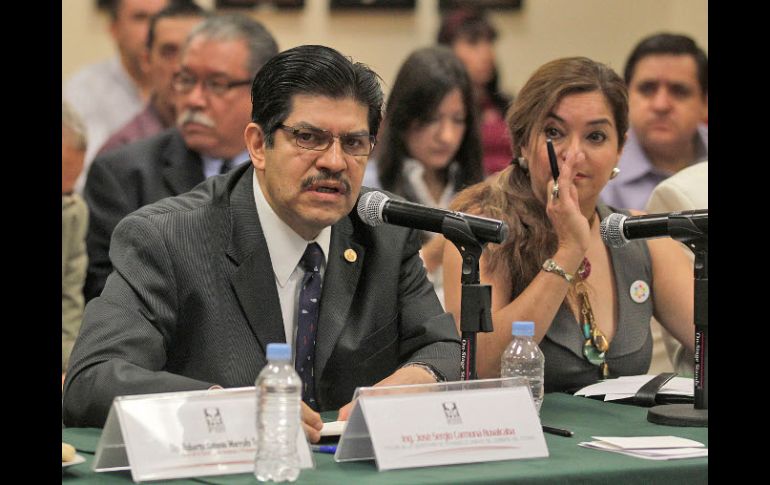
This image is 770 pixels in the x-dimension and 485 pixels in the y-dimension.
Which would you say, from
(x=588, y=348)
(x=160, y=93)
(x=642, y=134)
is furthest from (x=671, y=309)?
(x=160, y=93)

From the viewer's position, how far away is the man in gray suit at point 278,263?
251 cm

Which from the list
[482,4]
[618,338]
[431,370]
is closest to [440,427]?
[431,370]

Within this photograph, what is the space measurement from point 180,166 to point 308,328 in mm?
2181

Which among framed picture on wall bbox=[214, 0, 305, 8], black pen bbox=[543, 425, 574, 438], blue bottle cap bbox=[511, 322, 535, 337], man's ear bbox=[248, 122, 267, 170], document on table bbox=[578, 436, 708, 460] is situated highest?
framed picture on wall bbox=[214, 0, 305, 8]

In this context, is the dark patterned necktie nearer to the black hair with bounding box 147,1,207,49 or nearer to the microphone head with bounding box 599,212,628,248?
the microphone head with bounding box 599,212,628,248

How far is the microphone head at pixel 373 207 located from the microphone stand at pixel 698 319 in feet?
2.00

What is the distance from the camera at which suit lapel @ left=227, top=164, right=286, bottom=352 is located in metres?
2.55

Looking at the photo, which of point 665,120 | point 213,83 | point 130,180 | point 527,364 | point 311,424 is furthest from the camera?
point 665,120

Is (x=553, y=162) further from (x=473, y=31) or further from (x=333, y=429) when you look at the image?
(x=473, y=31)

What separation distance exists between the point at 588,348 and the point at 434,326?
0.52 meters

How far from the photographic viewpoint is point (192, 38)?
188 inches

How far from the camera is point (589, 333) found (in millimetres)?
3107

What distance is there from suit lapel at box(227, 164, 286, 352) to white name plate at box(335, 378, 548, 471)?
66 centimetres

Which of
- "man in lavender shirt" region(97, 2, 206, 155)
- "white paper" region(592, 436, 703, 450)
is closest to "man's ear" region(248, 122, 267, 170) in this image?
"white paper" region(592, 436, 703, 450)
